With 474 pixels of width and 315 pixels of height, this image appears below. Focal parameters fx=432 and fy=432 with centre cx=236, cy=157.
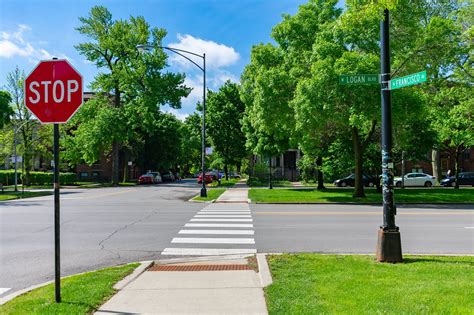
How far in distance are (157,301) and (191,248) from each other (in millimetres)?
4330

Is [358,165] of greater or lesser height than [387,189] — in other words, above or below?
above

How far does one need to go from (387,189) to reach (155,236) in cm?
642

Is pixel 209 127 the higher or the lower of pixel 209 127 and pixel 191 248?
the higher

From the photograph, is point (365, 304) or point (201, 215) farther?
point (201, 215)

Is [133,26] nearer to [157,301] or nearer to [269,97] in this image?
[269,97]

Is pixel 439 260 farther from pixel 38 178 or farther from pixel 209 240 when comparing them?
pixel 38 178

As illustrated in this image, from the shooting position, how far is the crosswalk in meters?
9.61

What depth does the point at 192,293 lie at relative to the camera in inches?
235

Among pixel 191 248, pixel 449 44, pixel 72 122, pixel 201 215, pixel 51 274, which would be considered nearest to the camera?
pixel 51 274

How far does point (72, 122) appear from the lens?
160ft

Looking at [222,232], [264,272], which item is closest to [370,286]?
[264,272]

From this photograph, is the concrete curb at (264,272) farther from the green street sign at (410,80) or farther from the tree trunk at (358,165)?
the tree trunk at (358,165)

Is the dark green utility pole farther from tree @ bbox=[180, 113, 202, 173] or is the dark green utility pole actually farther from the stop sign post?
tree @ bbox=[180, 113, 202, 173]

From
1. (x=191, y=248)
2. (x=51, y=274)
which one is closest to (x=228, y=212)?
(x=191, y=248)
